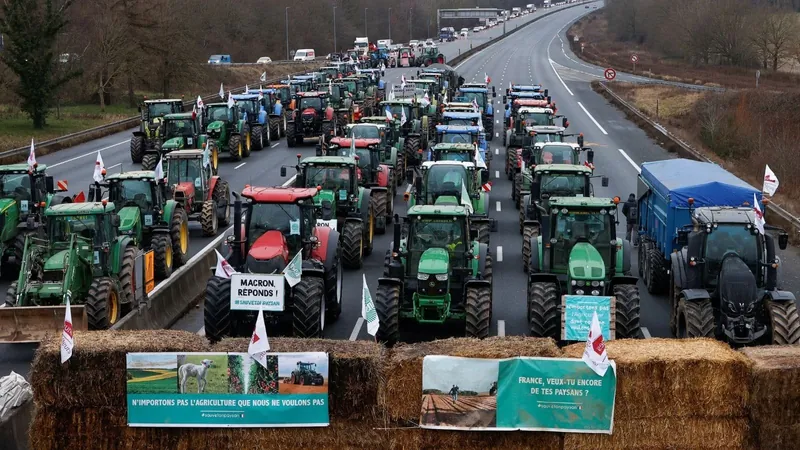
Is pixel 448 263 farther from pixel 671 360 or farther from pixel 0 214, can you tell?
pixel 0 214

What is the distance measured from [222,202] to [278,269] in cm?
1295

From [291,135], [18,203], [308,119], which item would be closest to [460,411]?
[18,203]

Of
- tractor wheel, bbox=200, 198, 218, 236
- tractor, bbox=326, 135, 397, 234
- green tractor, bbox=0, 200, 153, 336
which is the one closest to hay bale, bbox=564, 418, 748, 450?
green tractor, bbox=0, 200, 153, 336

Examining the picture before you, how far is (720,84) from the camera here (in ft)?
259

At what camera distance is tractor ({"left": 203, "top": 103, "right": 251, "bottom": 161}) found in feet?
146

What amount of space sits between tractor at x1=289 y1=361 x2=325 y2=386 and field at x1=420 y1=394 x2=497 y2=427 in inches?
55.5

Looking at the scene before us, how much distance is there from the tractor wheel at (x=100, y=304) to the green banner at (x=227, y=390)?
507cm

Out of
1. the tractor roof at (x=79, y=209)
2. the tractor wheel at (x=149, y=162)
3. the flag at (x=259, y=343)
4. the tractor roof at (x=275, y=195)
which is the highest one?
the tractor roof at (x=275, y=195)

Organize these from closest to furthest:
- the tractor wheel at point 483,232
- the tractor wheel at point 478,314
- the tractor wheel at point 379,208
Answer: the tractor wheel at point 478,314
the tractor wheel at point 483,232
the tractor wheel at point 379,208

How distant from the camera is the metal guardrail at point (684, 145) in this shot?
30109 millimetres

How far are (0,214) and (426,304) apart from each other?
11.5 meters

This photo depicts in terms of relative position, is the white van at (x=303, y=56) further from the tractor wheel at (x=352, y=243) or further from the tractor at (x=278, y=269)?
the tractor at (x=278, y=269)

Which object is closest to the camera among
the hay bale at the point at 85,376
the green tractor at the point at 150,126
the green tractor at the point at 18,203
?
the hay bale at the point at 85,376

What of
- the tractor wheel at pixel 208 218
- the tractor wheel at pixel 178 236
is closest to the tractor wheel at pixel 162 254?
the tractor wheel at pixel 178 236
